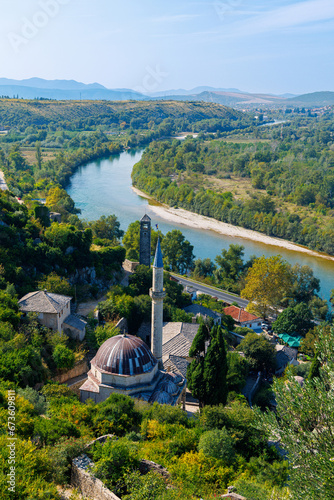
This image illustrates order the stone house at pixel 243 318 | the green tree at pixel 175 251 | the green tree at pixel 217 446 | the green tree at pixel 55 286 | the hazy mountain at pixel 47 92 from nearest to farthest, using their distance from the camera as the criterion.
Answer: the green tree at pixel 217 446 < the green tree at pixel 55 286 < the stone house at pixel 243 318 < the green tree at pixel 175 251 < the hazy mountain at pixel 47 92

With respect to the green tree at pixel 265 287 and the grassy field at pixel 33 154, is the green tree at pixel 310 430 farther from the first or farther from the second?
the grassy field at pixel 33 154

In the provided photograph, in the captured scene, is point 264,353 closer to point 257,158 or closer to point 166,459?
point 166,459

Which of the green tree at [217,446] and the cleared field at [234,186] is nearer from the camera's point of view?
the green tree at [217,446]

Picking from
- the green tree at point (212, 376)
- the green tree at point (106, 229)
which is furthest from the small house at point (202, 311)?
the green tree at point (106, 229)

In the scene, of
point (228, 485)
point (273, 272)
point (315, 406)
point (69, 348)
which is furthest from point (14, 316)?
point (273, 272)

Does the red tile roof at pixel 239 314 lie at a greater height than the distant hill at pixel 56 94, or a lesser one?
lesser

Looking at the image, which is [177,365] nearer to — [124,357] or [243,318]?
[124,357]

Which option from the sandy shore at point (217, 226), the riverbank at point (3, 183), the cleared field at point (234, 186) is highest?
the riverbank at point (3, 183)
